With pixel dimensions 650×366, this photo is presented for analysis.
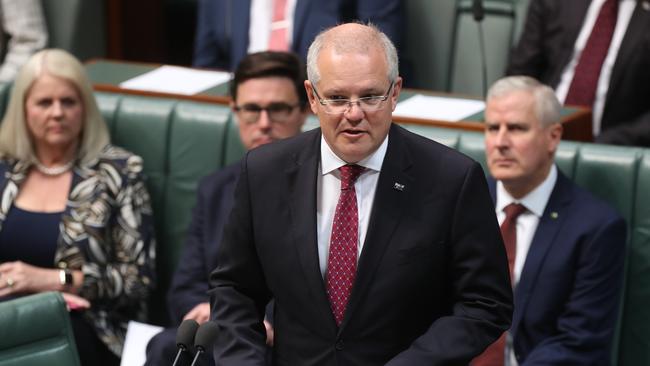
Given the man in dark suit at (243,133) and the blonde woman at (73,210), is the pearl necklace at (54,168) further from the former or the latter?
the man in dark suit at (243,133)

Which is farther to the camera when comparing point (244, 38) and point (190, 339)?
point (244, 38)

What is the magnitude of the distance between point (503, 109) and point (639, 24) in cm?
80

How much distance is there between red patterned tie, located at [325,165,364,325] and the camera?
2.04 m

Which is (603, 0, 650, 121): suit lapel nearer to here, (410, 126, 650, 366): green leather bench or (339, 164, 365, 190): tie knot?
(410, 126, 650, 366): green leather bench

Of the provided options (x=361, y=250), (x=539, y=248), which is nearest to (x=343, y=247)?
(x=361, y=250)

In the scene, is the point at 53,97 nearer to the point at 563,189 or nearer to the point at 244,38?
the point at 244,38

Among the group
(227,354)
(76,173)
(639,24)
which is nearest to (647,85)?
(639,24)

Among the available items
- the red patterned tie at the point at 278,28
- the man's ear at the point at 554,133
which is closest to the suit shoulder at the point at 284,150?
the man's ear at the point at 554,133

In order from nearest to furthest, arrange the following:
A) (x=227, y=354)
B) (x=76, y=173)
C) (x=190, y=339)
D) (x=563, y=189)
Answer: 1. (x=190, y=339)
2. (x=227, y=354)
3. (x=563, y=189)
4. (x=76, y=173)

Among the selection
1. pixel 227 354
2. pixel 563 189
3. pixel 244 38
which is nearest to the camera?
pixel 227 354

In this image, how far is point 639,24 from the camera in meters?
3.49

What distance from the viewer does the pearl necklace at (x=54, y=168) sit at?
323 cm

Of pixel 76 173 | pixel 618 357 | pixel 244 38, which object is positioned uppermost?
pixel 244 38

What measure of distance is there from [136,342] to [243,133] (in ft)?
1.90
